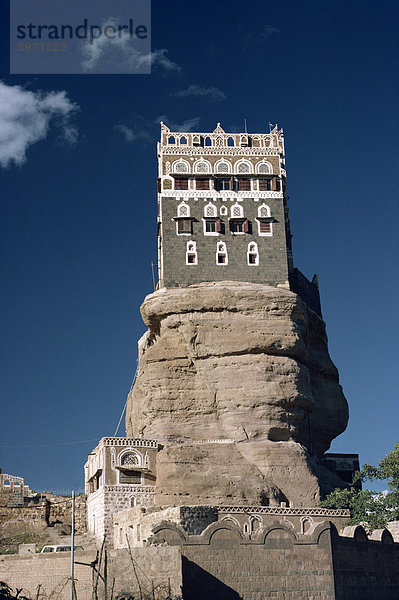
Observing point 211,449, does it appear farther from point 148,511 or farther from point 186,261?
point 186,261

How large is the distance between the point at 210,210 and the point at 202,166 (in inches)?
150

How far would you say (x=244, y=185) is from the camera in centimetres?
6181

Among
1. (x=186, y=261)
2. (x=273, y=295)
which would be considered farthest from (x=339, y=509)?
(x=186, y=261)

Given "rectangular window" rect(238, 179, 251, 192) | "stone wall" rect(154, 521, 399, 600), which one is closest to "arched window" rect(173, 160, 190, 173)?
"rectangular window" rect(238, 179, 251, 192)

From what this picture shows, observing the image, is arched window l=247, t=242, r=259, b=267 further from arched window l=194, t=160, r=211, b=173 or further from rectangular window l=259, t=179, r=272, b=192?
arched window l=194, t=160, r=211, b=173

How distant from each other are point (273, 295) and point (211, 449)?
39.1ft

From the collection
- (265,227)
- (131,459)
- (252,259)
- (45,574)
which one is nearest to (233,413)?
(131,459)

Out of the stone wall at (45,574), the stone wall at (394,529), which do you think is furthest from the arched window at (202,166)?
the stone wall at (45,574)

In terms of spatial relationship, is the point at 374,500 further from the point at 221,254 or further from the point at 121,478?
the point at 221,254

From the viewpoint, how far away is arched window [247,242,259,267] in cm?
5910

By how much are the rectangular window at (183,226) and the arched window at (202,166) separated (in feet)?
14.6

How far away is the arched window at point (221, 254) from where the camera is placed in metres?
58.9

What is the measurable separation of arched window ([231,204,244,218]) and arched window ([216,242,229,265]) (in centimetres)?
258

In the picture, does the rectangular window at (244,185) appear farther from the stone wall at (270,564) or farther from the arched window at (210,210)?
the stone wall at (270,564)
